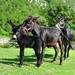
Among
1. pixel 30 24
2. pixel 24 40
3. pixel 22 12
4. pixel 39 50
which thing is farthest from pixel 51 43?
pixel 22 12

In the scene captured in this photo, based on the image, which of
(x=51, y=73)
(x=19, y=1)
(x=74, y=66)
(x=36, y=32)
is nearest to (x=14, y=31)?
(x=36, y=32)

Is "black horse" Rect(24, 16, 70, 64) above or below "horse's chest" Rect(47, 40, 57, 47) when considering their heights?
above

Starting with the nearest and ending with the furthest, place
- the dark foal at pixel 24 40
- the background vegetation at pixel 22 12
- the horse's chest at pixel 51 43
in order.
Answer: the dark foal at pixel 24 40, the horse's chest at pixel 51 43, the background vegetation at pixel 22 12

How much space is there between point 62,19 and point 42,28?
2.08 m

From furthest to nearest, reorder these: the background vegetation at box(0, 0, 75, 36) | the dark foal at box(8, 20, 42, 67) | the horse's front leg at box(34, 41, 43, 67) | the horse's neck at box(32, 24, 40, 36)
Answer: the background vegetation at box(0, 0, 75, 36) < the horse's front leg at box(34, 41, 43, 67) < the horse's neck at box(32, 24, 40, 36) < the dark foal at box(8, 20, 42, 67)

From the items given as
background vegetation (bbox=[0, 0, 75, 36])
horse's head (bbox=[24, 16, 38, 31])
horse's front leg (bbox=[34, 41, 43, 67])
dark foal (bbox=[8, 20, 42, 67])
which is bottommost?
background vegetation (bbox=[0, 0, 75, 36])

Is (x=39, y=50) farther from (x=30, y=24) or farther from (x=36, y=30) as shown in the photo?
(x=30, y=24)

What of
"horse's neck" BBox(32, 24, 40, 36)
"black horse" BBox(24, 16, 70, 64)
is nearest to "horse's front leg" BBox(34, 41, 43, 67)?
"black horse" BBox(24, 16, 70, 64)

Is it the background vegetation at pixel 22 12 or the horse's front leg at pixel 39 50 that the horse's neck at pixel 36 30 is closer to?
the horse's front leg at pixel 39 50

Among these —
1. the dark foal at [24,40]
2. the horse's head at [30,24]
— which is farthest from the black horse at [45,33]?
the dark foal at [24,40]

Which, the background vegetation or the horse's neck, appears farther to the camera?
the background vegetation

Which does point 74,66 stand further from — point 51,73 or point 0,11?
point 0,11

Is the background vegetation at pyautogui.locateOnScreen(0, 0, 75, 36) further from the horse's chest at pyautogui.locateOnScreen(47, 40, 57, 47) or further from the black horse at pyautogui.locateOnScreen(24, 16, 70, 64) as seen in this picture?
the black horse at pyautogui.locateOnScreen(24, 16, 70, 64)

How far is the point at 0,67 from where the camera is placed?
15.2 meters
